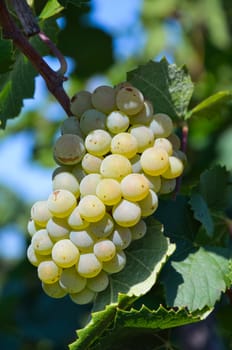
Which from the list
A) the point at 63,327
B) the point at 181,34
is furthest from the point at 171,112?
the point at 181,34

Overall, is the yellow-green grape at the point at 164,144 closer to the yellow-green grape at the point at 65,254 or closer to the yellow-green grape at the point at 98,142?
the yellow-green grape at the point at 98,142

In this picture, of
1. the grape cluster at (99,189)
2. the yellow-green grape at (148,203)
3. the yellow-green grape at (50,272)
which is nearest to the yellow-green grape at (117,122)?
the grape cluster at (99,189)

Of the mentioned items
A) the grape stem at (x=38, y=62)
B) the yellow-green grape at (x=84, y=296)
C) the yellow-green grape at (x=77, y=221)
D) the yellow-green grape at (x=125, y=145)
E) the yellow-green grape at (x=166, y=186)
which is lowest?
the yellow-green grape at (x=84, y=296)

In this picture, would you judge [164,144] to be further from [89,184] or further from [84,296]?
[84,296]

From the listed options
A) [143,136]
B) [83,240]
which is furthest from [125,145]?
[83,240]

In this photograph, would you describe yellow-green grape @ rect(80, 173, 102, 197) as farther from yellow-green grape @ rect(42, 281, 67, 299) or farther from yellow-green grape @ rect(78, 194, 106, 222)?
yellow-green grape @ rect(42, 281, 67, 299)

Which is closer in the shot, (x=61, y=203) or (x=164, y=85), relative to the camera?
(x=61, y=203)

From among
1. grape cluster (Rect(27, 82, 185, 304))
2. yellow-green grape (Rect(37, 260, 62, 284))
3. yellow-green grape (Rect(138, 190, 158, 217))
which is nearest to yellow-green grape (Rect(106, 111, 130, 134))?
grape cluster (Rect(27, 82, 185, 304))
